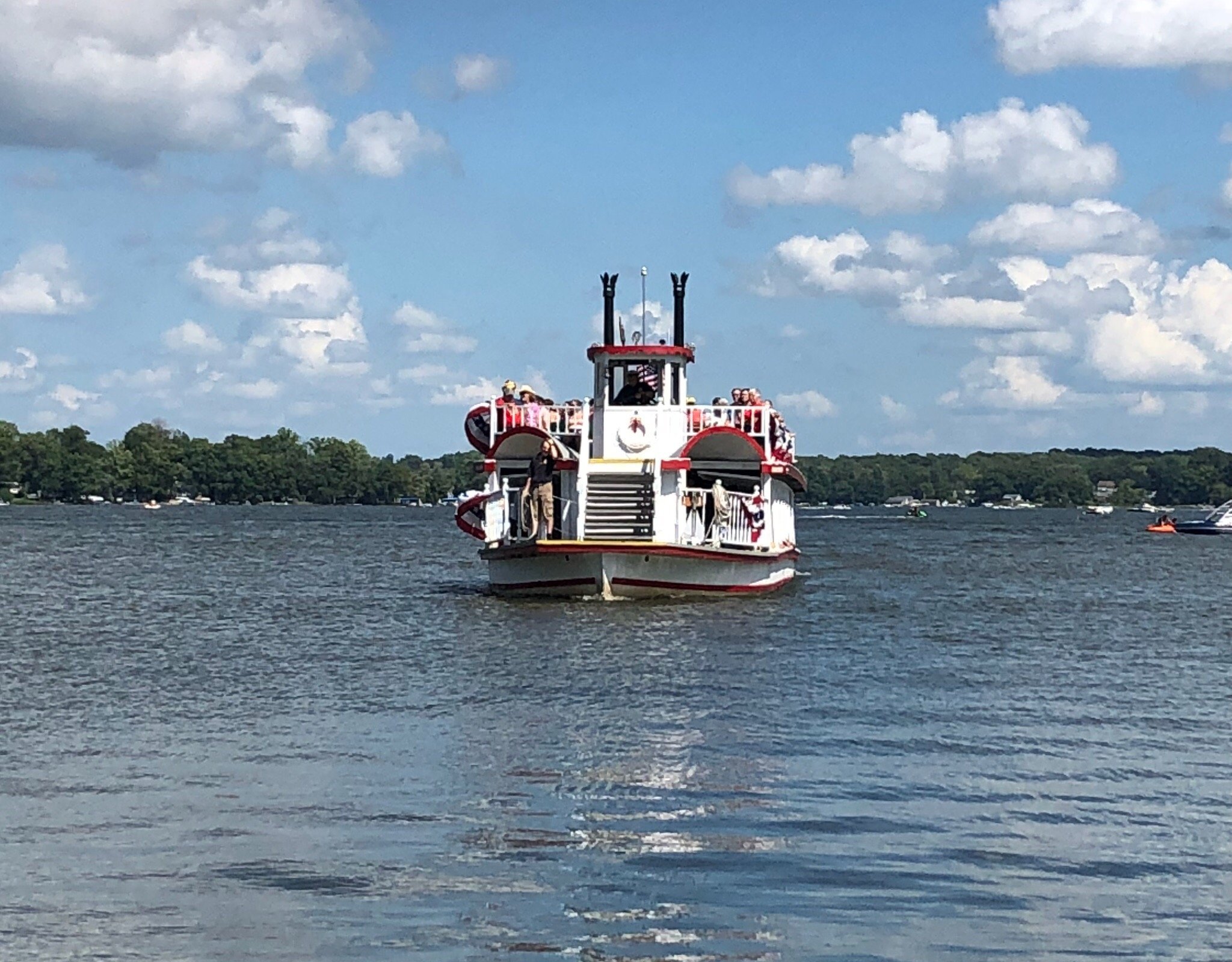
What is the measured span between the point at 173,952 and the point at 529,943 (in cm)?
216

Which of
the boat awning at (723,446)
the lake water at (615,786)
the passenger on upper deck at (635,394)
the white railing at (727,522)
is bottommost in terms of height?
the lake water at (615,786)

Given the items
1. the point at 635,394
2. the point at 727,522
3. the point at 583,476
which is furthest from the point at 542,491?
the point at 727,522

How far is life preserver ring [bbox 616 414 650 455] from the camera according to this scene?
123 ft

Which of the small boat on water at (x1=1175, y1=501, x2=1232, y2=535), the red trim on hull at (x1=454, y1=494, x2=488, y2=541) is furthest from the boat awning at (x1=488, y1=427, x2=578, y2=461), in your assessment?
the small boat on water at (x1=1175, y1=501, x2=1232, y2=535)

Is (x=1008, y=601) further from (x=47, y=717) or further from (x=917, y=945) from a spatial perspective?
(x=917, y=945)

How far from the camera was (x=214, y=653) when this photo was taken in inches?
1164

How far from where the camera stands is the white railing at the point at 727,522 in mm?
36844

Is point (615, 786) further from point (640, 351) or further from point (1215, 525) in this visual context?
point (1215, 525)

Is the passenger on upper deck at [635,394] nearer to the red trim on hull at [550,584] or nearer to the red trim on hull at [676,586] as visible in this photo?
the red trim on hull at [676,586]

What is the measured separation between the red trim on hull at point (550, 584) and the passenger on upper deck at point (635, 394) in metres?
4.53

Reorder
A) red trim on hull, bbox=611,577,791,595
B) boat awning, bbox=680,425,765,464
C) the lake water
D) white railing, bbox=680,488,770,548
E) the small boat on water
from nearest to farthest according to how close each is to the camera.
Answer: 1. the lake water
2. red trim on hull, bbox=611,577,791,595
3. white railing, bbox=680,488,770,548
4. boat awning, bbox=680,425,765,464
5. the small boat on water

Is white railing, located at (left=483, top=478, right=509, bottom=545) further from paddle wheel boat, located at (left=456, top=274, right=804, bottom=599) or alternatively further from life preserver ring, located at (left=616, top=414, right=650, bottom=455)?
life preserver ring, located at (left=616, top=414, right=650, bottom=455)

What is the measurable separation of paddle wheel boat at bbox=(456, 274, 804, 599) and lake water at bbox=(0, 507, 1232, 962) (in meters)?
0.85

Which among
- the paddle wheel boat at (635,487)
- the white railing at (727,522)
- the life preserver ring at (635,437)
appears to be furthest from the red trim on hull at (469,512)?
the white railing at (727,522)
